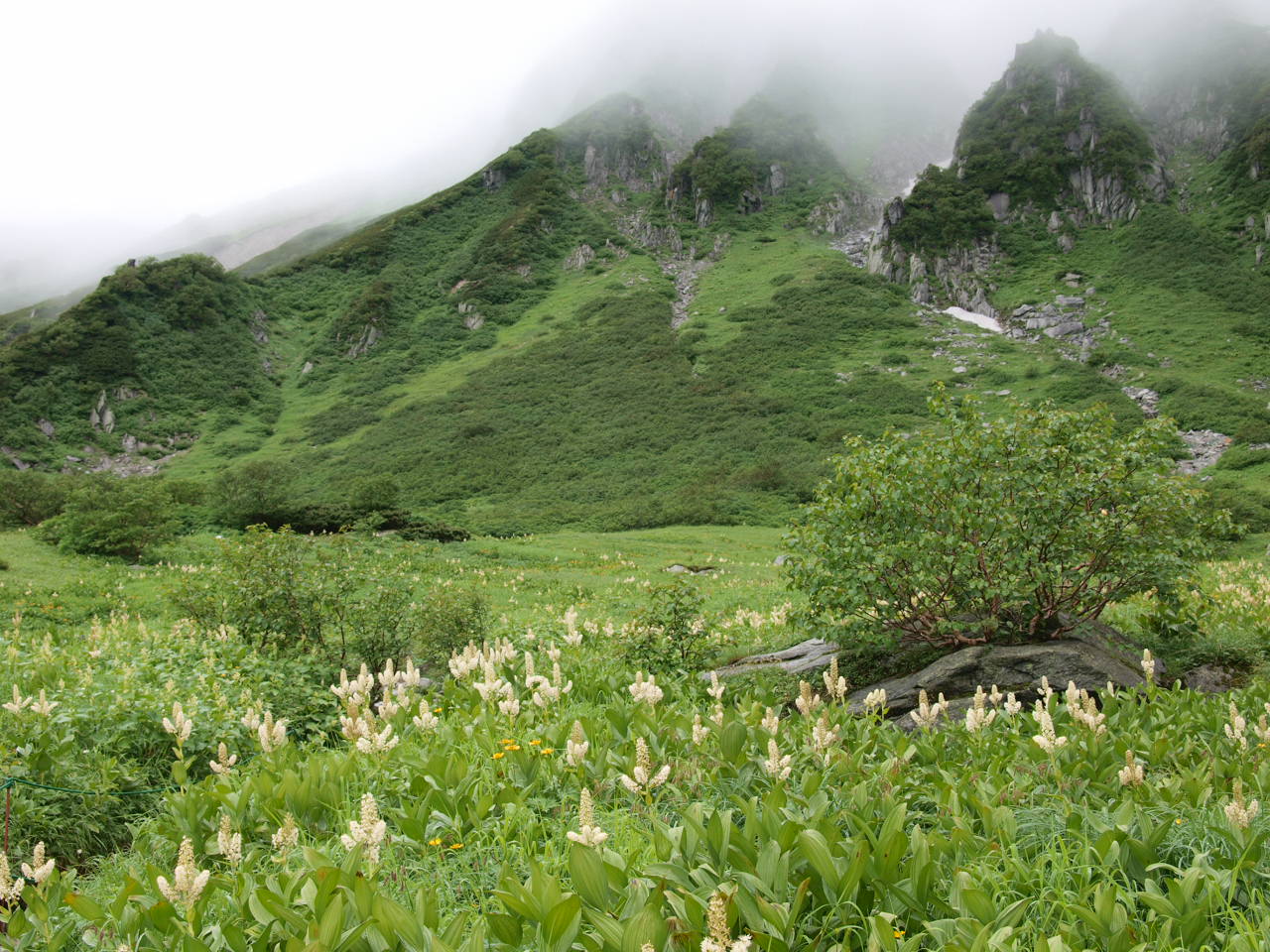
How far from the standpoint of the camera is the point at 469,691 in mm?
6629

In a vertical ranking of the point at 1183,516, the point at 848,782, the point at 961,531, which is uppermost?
the point at 848,782

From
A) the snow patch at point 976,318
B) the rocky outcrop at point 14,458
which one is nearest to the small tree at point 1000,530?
the snow patch at point 976,318

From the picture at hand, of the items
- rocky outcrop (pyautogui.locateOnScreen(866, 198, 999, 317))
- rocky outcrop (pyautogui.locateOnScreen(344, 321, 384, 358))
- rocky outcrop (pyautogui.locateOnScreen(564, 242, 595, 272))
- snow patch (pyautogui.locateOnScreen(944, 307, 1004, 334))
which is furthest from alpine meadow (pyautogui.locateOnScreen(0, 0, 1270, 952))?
rocky outcrop (pyautogui.locateOnScreen(564, 242, 595, 272))

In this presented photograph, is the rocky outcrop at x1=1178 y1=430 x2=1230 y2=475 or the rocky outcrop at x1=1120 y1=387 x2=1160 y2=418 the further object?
the rocky outcrop at x1=1120 y1=387 x2=1160 y2=418

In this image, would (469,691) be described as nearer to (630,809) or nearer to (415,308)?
(630,809)

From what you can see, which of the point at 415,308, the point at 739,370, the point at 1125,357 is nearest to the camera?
the point at 1125,357

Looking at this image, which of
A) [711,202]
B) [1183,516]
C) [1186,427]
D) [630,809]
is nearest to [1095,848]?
[630,809]

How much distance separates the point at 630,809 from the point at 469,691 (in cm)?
294

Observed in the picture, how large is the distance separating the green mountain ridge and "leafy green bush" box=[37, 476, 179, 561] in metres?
14.6

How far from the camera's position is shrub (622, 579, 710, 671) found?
886 cm

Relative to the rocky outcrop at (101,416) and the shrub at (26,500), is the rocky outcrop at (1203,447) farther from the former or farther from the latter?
the rocky outcrop at (101,416)

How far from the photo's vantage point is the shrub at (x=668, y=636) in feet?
29.1

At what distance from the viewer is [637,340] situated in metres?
85.5

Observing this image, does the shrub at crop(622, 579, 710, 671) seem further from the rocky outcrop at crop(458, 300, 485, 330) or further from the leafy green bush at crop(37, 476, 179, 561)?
the rocky outcrop at crop(458, 300, 485, 330)
